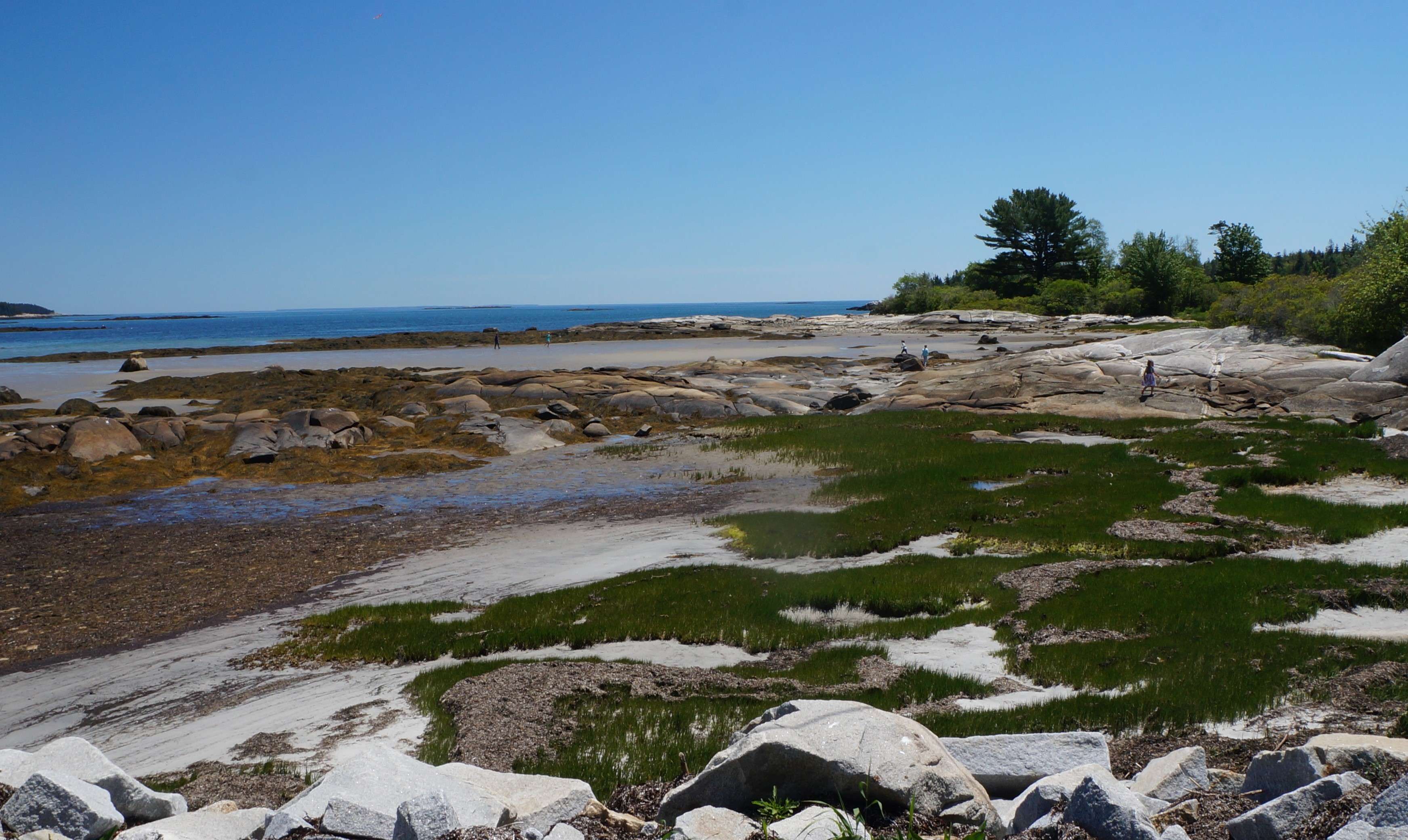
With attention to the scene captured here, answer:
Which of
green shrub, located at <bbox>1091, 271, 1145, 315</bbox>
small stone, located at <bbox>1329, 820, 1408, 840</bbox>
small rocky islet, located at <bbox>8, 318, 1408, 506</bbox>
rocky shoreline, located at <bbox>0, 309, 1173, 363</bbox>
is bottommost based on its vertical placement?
small rocky islet, located at <bbox>8, 318, 1408, 506</bbox>

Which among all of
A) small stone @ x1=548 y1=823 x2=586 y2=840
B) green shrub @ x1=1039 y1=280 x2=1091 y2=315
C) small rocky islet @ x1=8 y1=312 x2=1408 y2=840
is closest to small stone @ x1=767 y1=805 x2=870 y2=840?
small rocky islet @ x1=8 y1=312 x2=1408 y2=840

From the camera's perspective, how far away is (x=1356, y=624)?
1267 centimetres

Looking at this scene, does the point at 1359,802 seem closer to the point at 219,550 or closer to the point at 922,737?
the point at 922,737

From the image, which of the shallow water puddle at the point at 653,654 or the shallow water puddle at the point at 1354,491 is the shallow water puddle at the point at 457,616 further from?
the shallow water puddle at the point at 1354,491

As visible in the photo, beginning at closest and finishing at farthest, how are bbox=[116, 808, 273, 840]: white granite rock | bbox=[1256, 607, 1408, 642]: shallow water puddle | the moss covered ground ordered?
bbox=[116, 808, 273, 840]: white granite rock
the moss covered ground
bbox=[1256, 607, 1408, 642]: shallow water puddle

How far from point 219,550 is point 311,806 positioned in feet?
64.4

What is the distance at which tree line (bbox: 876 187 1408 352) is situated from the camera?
1688 inches

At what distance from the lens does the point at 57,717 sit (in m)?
12.7

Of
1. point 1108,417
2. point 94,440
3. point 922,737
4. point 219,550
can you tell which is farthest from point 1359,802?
point 94,440

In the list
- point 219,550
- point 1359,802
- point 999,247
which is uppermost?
point 999,247

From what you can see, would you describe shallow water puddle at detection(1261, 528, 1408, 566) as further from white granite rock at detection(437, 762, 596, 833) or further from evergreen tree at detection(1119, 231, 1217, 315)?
evergreen tree at detection(1119, 231, 1217, 315)

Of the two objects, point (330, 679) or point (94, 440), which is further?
point (94, 440)

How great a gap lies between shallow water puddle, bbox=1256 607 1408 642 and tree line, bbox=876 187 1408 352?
37361 mm

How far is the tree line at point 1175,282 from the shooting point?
42.9 metres
